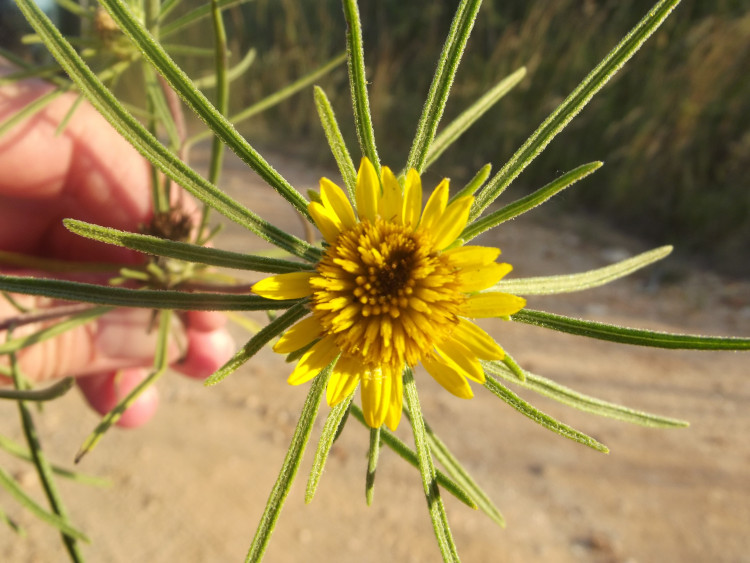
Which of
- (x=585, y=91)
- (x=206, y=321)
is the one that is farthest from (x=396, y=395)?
(x=206, y=321)

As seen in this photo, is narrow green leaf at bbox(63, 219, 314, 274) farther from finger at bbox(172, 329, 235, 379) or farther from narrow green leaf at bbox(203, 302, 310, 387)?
finger at bbox(172, 329, 235, 379)

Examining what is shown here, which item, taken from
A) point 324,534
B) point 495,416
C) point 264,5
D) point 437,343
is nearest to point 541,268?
point 495,416

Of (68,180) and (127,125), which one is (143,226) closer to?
(127,125)

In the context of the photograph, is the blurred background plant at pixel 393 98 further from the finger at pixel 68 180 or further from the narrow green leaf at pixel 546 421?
the finger at pixel 68 180

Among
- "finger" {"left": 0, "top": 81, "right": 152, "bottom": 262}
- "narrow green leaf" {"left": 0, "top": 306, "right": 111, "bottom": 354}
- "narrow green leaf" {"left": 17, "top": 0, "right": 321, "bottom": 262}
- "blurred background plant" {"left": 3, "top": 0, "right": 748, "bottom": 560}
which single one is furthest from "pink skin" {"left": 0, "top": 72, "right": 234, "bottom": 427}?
"narrow green leaf" {"left": 17, "top": 0, "right": 321, "bottom": 262}

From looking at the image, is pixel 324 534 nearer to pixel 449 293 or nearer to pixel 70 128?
pixel 70 128
